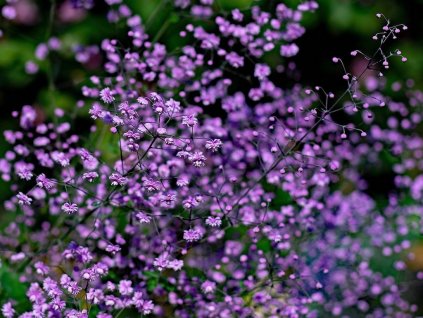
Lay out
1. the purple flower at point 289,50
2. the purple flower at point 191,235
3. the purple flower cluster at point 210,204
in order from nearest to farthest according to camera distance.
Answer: the purple flower at point 191,235 → the purple flower cluster at point 210,204 → the purple flower at point 289,50

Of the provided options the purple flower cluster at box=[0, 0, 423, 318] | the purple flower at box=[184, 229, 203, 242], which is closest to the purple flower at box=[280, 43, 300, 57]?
the purple flower cluster at box=[0, 0, 423, 318]

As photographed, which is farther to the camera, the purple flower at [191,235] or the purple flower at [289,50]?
the purple flower at [289,50]

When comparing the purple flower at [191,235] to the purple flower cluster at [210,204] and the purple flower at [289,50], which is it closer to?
the purple flower cluster at [210,204]

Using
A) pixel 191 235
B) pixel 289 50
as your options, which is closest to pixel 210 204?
pixel 191 235

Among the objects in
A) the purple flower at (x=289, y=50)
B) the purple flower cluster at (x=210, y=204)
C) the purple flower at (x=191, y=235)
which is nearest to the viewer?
the purple flower at (x=191, y=235)

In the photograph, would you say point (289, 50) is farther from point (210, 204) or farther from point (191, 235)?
point (191, 235)

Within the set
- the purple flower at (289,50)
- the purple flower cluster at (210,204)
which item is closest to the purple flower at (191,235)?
the purple flower cluster at (210,204)

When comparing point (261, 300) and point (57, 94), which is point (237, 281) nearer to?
point (261, 300)

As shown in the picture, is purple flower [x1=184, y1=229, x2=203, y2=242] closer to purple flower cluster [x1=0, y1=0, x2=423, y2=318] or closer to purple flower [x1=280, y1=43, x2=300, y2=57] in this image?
purple flower cluster [x1=0, y1=0, x2=423, y2=318]
